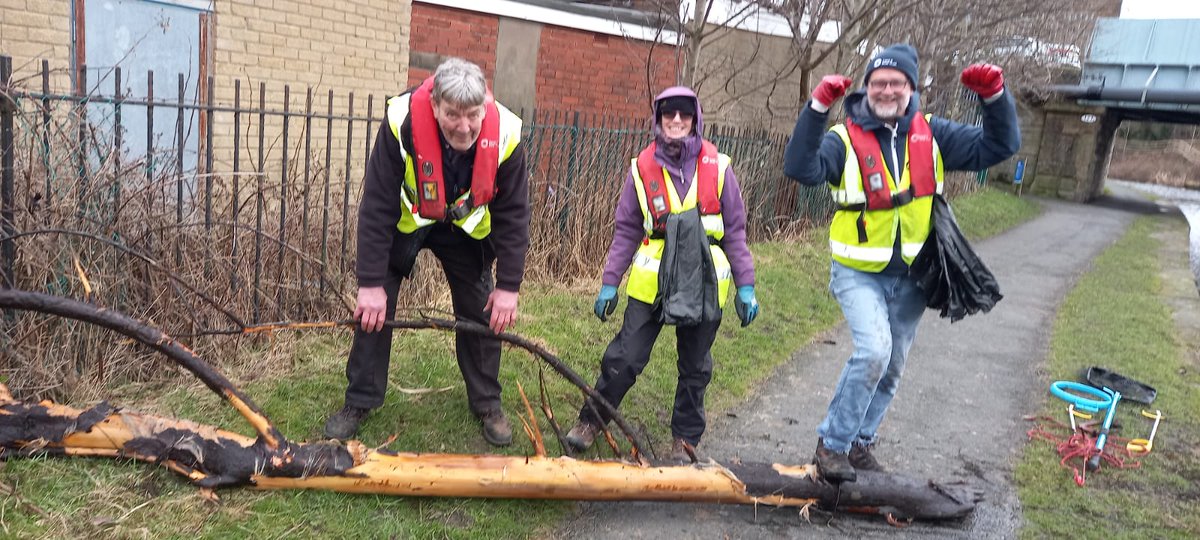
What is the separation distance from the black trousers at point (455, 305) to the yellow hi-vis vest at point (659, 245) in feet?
2.21

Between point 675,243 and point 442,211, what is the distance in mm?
1004

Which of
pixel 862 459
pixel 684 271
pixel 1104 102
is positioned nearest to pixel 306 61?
pixel 684 271

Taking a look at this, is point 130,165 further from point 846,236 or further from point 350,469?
point 846,236

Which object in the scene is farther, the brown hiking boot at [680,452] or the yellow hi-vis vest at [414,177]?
the brown hiking boot at [680,452]

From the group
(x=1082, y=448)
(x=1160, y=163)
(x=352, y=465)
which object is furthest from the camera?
(x=1160, y=163)

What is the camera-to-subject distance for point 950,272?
372 cm

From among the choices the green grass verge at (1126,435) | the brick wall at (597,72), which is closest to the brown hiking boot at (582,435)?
the green grass verge at (1126,435)

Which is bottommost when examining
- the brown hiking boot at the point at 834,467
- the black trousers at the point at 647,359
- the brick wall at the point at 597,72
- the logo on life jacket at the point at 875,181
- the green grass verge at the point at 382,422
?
the green grass verge at the point at 382,422

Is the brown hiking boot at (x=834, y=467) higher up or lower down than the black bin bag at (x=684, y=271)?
lower down

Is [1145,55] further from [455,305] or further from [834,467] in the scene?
[455,305]

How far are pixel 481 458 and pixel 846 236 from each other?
5.95ft

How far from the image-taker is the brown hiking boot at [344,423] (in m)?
3.91

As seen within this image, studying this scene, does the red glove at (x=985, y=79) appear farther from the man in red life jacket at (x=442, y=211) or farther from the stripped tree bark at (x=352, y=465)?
the man in red life jacket at (x=442, y=211)

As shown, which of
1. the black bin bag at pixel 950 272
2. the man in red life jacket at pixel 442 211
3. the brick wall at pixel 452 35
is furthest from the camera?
the brick wall at pixel 452 35
